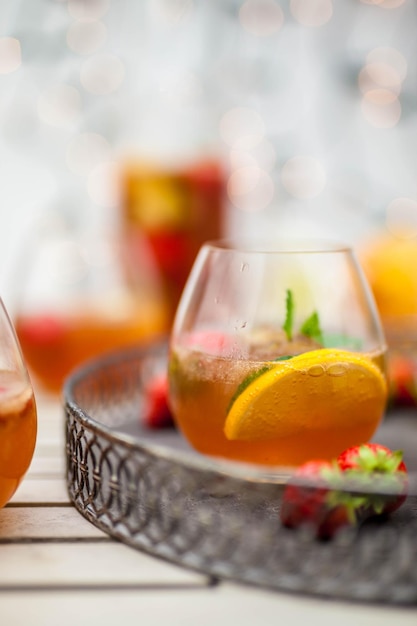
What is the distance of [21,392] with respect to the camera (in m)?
0.73

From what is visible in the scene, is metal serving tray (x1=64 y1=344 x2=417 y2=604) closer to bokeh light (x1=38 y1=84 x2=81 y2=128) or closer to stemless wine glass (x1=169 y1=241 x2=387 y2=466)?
stemless wine glass (x1=169 y1=241 x2=387 y2=466)

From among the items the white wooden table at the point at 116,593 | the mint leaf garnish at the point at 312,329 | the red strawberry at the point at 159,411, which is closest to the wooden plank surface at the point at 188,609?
the white wooden table at the point at 116,593

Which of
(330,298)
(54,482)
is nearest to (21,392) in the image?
(54,482)

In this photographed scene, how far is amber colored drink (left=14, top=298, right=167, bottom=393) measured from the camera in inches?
52.6

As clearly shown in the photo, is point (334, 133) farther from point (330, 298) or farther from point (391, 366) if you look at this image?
point (330, 298)

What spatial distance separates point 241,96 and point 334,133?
314mm

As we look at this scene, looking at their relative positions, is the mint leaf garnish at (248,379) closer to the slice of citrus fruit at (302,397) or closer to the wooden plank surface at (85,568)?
the slice of citrus fruit at (302,397)

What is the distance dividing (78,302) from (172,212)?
38cm

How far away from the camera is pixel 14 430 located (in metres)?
0.70

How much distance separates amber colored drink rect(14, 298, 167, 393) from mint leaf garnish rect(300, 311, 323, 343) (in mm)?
539

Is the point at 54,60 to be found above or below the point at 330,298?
above

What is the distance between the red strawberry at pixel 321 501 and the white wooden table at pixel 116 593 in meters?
0.06

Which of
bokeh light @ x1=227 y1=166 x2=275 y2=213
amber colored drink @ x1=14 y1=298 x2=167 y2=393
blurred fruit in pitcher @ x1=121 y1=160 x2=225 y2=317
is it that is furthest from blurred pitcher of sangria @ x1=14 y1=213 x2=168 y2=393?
bokeh light @ x1=227 y1=166 x2=275 y2=213

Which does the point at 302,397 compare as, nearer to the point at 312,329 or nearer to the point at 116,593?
the point at 312,329
